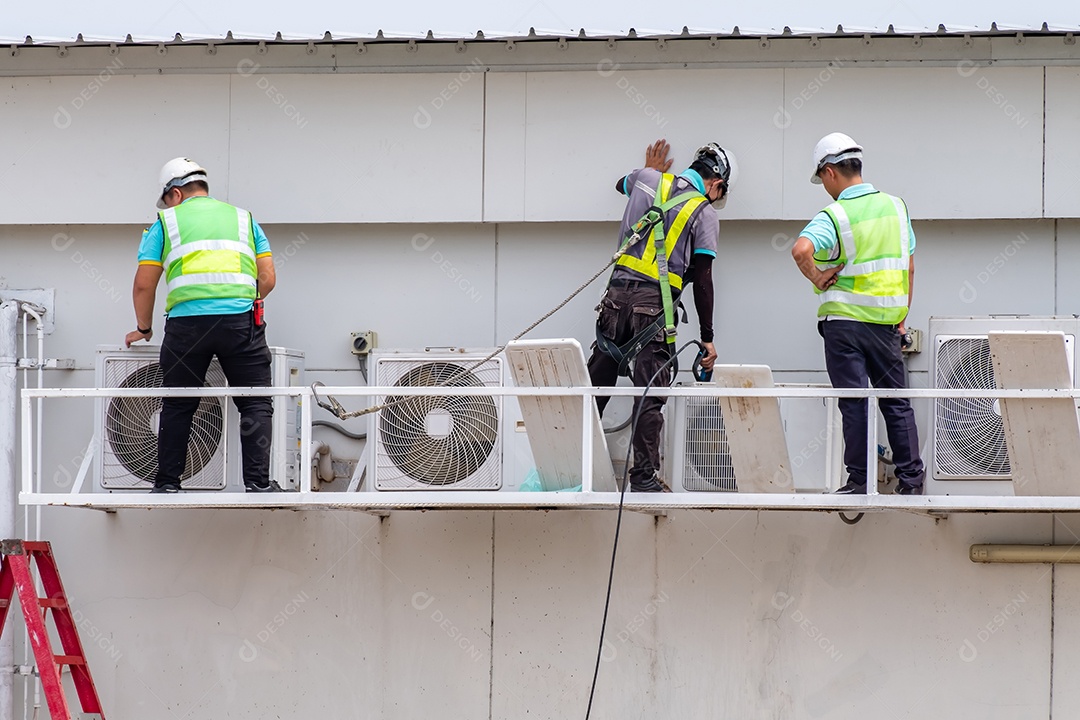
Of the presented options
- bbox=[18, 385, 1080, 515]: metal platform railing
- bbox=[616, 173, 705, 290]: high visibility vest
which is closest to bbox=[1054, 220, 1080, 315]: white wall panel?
bbox=[18, 385, 1080, 515]: metal platform railing

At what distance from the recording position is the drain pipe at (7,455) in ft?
25.7

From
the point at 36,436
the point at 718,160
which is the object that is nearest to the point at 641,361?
the point at 718,160

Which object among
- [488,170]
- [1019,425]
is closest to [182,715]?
[488,170]

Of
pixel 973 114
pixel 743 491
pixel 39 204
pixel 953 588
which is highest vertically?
pixel 973 114

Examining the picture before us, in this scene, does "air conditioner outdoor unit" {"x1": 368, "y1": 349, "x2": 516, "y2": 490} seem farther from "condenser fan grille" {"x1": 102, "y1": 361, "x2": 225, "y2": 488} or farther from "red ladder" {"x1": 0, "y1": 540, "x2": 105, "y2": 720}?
"red ladder" {"x1": 0, "y1": 540, "x2": 105, "y2": 720}

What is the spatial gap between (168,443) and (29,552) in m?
1.14

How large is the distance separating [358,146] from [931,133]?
11.2 feet

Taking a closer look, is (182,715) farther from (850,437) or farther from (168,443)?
(850,437)

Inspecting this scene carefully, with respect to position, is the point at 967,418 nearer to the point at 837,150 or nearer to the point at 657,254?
the point at 837,150

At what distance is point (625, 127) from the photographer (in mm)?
7992

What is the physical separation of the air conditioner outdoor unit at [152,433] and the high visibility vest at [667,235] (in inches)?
83.2

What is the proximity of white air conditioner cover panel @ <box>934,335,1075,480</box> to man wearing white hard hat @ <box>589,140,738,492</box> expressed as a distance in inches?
49.9

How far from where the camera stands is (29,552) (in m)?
7.54

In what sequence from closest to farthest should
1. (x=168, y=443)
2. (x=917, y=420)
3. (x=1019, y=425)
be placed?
(x=1019, y=425) < (x=168, y=443) < (x=917, y=420)
